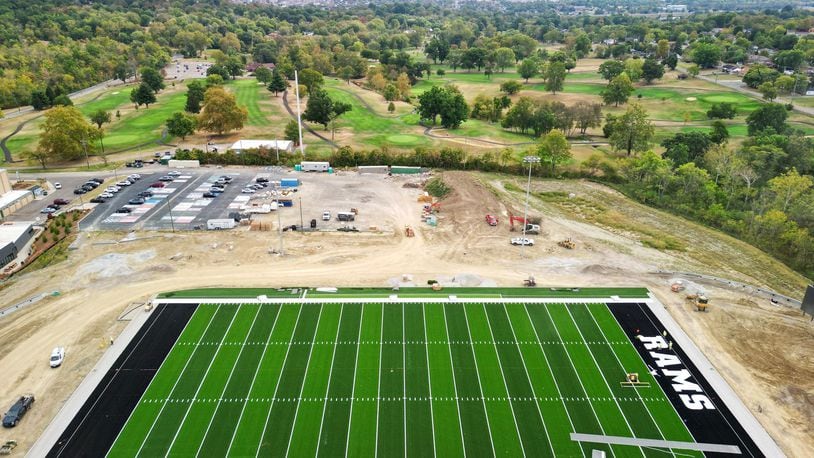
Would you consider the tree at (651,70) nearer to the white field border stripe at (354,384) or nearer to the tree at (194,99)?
the tree at (194,99)

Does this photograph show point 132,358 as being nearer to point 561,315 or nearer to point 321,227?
point 321,227

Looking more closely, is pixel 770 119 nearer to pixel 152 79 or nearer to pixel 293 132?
pixel 293 132

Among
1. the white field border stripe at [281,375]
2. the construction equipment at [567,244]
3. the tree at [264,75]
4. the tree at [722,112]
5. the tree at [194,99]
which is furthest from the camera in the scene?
the tree at [264,75]

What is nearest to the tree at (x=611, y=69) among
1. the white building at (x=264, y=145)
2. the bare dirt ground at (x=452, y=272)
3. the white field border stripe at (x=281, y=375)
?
the bare dirt ground at (x=452, y=272)

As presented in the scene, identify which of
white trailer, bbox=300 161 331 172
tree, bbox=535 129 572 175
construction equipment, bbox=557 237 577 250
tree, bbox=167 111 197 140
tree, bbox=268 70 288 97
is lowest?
construction equipment, bbox=557 237 577 250

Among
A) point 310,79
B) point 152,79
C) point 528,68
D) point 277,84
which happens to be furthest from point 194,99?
point 528,68

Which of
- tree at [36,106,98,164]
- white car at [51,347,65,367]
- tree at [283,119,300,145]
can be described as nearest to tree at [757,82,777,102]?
tree at [283,119,300,145]

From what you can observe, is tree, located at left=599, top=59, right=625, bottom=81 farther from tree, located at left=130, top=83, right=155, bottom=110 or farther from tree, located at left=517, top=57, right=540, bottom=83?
tree, located at left=130, top=83, right=155, bottom=110
